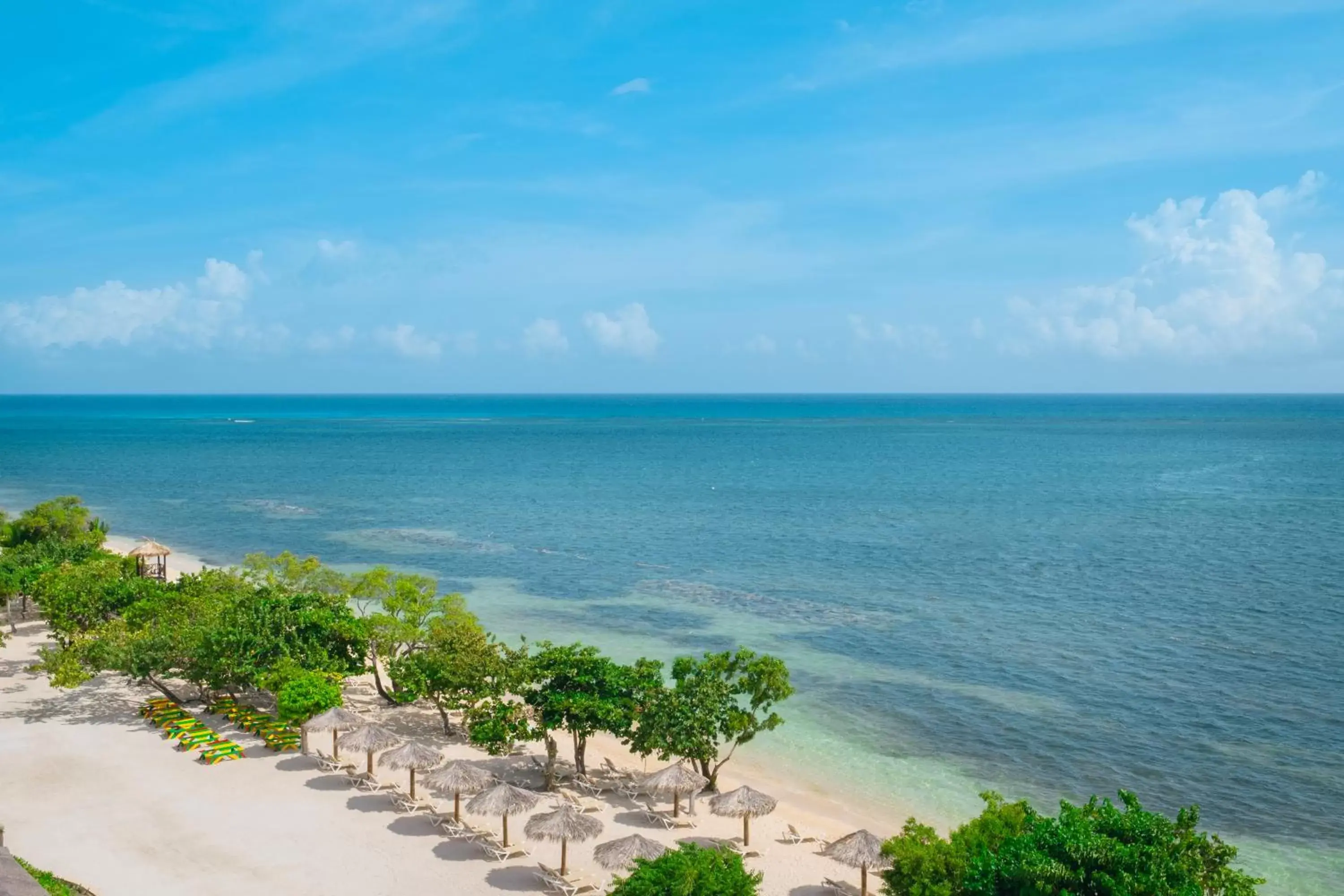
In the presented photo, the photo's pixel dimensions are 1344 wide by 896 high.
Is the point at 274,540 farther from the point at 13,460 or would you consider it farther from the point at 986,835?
the point at 13,460

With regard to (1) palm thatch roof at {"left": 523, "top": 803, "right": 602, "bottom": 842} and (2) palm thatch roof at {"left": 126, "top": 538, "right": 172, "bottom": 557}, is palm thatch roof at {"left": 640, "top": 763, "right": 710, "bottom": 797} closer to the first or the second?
(1) palm thatch roof at {"left": 523, "top": 803, "right": 602, "bottom": 842}

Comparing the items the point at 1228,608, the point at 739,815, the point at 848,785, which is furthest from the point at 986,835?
the point at 1228,608

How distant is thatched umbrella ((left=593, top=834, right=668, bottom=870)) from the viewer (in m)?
17.2

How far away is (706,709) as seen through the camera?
864 inches

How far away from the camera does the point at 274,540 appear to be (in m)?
61.5

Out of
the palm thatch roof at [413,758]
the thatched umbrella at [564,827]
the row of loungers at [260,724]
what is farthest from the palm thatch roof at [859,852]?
the row of loungers at [260,724]

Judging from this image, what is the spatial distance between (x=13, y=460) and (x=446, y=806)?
5043 inches

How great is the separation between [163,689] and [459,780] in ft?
38.3

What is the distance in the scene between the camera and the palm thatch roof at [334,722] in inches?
902

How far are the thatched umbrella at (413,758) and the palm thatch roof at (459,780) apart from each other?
2.39ft

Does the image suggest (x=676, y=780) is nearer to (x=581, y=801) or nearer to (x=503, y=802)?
(x=581, y=801)

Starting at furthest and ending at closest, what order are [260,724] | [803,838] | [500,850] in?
[260,724] < [803,838] < [500,850]

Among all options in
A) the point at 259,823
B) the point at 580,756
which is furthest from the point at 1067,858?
the point at 259,823

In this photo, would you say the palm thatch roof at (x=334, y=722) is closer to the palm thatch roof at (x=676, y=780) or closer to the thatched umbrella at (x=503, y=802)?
the thatched umbrella at (x=503, y=802)
